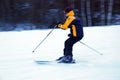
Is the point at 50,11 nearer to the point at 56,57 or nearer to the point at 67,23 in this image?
the point at 56,57

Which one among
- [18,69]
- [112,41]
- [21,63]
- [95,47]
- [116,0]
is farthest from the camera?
[116,0]

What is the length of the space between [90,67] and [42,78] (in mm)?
1317

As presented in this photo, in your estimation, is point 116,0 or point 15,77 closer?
point 15,77

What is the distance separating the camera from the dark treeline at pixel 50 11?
21.8 metres

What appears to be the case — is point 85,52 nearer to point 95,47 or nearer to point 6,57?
point 95,47

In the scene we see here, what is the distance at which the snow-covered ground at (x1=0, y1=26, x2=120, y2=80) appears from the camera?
24.5ft

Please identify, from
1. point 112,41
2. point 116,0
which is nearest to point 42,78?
point 112,41

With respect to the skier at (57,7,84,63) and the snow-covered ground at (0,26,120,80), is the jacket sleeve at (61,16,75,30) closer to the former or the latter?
the skier at (57,7,84,63)

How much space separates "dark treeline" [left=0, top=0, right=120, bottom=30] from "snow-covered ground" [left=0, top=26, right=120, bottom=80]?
8.14 meters

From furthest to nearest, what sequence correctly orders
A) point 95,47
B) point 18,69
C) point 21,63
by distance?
point 95,47, point 21,63, point 18,69

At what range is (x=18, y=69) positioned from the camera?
8.09 metres

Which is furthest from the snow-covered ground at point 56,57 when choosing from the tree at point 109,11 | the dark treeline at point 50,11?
the tree at point 109,11

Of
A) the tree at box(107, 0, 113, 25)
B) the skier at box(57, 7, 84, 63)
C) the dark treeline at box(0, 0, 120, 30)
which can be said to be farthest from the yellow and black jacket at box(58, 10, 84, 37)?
the tree at box(107, 0, 113, 25)

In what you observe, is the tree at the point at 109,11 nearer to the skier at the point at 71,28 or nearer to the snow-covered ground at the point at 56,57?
the snow-covered ground at the point at 56,57
